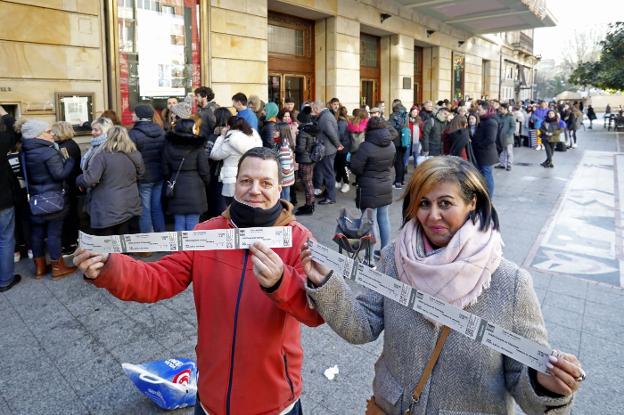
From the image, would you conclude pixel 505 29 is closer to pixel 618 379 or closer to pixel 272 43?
pixel 272 43

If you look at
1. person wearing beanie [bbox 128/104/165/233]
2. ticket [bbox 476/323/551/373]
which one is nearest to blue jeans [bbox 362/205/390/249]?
person wearing beanie [bbox 128/104/165/233]

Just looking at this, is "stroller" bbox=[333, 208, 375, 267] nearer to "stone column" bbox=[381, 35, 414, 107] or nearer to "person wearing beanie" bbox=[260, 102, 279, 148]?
"person wearing beanie" bbox=[260, 102, 279, 148]

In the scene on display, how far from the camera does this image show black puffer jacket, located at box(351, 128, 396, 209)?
586 cm

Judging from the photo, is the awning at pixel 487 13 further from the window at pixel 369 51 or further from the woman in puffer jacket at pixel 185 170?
the woman in puffer jacket at pixel 185 170

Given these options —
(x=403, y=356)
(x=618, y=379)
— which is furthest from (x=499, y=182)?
(x=403, y=356)

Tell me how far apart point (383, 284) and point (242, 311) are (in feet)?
1.91

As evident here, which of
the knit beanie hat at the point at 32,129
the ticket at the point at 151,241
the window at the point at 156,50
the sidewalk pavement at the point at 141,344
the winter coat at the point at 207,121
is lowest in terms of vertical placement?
the sidewalk pavement at the point at 141,344

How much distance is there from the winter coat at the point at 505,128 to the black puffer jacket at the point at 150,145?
32.5 feet

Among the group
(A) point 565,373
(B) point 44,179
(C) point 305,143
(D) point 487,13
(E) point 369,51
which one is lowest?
(A) point 565,373

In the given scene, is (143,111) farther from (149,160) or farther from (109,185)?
(109,185)

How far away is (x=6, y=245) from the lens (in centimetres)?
522

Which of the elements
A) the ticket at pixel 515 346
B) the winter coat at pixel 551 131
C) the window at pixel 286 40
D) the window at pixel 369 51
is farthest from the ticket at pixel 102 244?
the window at pixel 369 51

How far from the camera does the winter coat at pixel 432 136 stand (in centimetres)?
1235

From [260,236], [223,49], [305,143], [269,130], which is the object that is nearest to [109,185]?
[269,130]
